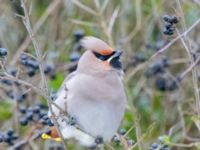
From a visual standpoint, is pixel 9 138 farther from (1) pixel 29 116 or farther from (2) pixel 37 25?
(2) pixel 37 25

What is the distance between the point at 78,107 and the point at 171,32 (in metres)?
0.60

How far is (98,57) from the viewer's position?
3422mm

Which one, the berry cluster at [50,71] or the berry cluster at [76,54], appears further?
the berry cluster at [50,71]

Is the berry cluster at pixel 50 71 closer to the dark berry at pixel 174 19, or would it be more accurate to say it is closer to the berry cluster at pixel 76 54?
the berry cluster at pixel 76 54

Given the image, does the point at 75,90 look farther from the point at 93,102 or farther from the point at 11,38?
the point at 11,38

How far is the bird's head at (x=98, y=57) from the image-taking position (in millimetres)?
3314

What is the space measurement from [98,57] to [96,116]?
279mm

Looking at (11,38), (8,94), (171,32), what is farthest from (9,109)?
(171,32)

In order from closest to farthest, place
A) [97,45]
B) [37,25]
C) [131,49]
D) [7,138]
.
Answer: [97,45]
[7,138]
[37,25]
[131,49]

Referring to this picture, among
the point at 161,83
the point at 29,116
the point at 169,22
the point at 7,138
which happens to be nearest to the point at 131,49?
the point at 161,83

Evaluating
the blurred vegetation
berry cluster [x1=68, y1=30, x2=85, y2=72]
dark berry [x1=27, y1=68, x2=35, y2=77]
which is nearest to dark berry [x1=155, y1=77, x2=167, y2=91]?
the blurred vegetation

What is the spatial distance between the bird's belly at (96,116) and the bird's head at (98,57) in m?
0.18

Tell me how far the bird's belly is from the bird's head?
18 centimetres

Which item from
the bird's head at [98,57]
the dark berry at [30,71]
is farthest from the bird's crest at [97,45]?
the dark berry at [30,71]
